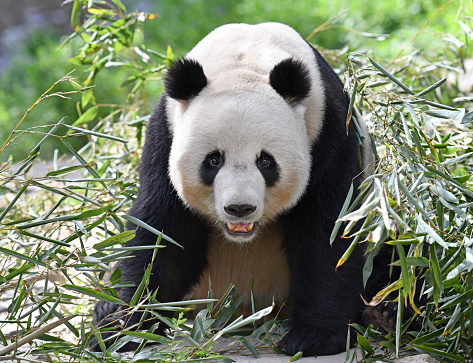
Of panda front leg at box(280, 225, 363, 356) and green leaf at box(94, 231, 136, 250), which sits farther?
panda front leg at box(280, 225, 363, 356)

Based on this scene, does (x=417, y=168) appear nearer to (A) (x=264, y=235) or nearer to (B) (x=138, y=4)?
(A) (x=264, y=235)

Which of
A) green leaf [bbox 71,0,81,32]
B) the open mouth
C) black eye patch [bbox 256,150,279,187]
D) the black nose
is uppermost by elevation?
green leaf [bbox 71,0,81,32]

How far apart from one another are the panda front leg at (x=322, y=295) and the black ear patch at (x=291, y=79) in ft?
1.95

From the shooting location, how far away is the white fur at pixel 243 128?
2.75 metres

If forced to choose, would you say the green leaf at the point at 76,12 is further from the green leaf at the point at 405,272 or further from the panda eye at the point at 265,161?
the green leaf at the point at 405,272

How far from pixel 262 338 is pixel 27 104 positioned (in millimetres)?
5667

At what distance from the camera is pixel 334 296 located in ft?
9.82

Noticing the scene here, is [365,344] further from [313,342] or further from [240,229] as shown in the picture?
[240,229]

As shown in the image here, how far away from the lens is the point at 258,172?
2.76 m

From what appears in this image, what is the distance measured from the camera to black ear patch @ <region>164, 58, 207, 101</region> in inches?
111

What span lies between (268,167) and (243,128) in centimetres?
20

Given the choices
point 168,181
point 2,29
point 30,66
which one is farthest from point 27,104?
point 168,181

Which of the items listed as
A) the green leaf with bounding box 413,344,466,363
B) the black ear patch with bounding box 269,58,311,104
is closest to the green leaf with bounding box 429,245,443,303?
the green leaf with bounding box 413,344,466,363

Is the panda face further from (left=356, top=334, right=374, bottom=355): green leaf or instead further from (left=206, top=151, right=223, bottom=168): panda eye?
(left=356, top=334, right=374, bottom=355): green leaf
